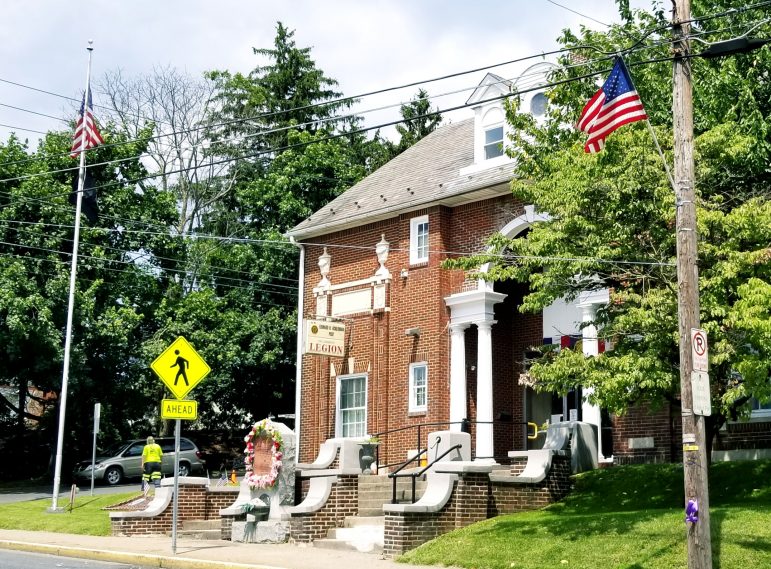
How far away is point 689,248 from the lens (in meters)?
13.5

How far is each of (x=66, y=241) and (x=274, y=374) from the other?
34.9 ft

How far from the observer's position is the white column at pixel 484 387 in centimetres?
2652

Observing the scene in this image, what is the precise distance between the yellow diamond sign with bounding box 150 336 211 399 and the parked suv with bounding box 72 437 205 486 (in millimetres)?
18576

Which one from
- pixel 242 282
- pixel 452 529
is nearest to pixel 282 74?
pixel 242 282

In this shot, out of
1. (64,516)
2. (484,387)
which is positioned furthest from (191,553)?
(484,387)

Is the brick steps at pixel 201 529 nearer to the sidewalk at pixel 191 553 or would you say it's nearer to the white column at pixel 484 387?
the sidewalk at pixel 191 553

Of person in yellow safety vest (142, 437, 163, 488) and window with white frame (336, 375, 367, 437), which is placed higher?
window with white frame (336, 375, 367, 437)

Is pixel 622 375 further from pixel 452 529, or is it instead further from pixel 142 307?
pixel 142 307

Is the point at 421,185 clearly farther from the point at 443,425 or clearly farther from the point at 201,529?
the point at 201,529

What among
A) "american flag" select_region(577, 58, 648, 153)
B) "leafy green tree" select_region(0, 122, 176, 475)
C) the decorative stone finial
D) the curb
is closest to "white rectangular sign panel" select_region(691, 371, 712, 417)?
"american flag" select_region(577, 58, 648, 153)

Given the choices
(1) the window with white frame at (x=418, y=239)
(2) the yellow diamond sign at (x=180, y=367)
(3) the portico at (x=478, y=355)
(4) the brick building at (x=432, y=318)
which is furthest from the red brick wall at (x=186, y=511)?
(1) the window with white frame at (x=418, y=239)

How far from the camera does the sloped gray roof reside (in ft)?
89.7

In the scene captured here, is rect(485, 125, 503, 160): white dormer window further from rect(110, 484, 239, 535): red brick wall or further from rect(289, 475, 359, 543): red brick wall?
rect(110, 484, 239, 535): red brick wall

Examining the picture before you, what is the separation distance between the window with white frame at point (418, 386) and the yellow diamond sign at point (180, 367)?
32.6ft
